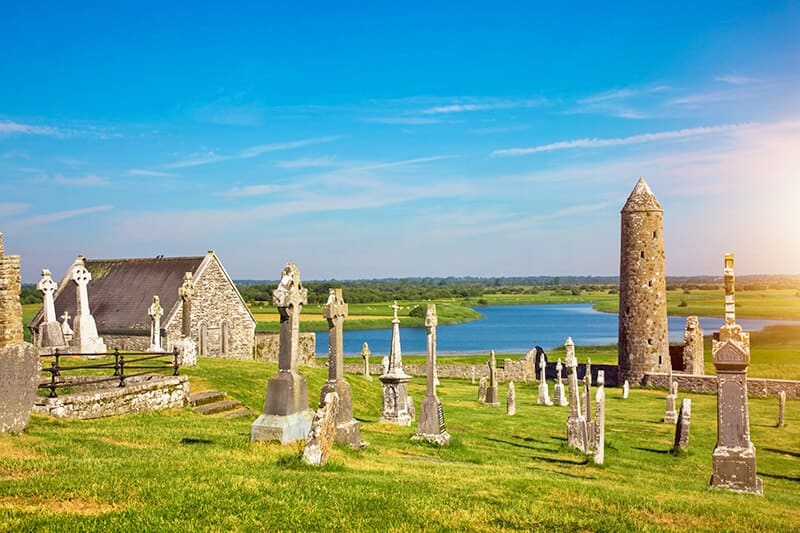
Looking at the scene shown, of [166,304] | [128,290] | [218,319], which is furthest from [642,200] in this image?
[128,290]

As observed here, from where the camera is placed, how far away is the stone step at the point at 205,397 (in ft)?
60.0

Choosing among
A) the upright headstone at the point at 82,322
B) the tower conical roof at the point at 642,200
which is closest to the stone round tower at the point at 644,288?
the tower conical roof at the point at 642,200

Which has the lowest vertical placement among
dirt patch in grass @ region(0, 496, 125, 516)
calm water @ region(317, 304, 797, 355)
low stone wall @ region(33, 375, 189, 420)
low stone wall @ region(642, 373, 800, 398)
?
calm water @ region(317, 304, 797, 355)

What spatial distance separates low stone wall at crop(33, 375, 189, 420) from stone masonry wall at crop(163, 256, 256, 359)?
63.5 feet

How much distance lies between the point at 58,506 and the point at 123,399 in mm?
9175

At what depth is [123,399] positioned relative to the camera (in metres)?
16.4

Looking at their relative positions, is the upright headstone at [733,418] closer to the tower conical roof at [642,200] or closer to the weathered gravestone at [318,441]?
the weathered gravestone at [318,441]

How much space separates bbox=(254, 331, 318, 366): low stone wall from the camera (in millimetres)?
41600

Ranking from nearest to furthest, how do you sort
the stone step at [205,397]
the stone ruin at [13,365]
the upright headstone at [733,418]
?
the stone ruin at [13,365], the upright headstone at [733,418], the stone step at [205,397]

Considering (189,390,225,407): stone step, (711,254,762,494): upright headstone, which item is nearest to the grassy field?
(711,254,762,494): upright headstone

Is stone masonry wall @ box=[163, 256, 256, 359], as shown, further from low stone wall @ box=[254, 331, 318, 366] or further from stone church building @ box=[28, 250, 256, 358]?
low stone wall @ box=[254, 331, 318, 366]

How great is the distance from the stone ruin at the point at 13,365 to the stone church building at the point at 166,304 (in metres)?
24.7

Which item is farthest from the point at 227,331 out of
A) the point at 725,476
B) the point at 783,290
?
the point at 783,290

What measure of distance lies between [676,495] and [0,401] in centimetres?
1068
